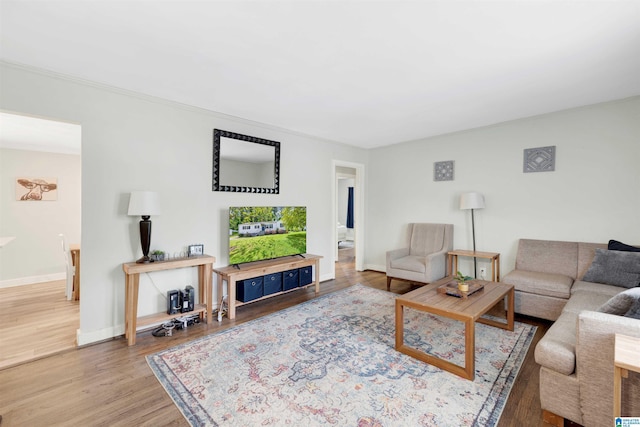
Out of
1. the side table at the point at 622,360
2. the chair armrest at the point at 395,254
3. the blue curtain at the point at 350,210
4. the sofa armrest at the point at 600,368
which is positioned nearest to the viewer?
the side table at the point at 622,360

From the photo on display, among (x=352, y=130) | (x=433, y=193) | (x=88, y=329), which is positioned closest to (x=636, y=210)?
(x=433, y=193)

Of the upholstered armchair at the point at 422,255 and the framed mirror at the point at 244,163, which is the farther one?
the upholstered armchair at the point at 422,255

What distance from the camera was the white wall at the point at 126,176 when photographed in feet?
8.14

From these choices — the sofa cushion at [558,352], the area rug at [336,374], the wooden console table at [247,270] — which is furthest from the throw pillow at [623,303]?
the wooden console table at [247,270]

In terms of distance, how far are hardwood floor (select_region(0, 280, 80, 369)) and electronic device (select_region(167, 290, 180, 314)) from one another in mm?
817

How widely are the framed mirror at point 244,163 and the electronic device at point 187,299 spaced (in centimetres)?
122

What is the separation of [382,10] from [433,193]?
359cm

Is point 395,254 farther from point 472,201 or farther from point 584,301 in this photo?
point 584,301

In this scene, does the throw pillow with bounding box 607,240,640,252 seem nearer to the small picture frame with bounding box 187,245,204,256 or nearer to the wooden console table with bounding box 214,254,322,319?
the wooden console table with bounding box 214,254,322,319

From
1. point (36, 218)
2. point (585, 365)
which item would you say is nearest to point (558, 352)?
point (585, 365)

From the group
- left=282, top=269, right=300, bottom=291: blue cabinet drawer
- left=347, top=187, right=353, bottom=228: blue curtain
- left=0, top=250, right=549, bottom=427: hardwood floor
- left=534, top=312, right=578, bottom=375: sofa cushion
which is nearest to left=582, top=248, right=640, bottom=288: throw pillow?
left=0, top=250, right=549, bottom=427: hardwood floor

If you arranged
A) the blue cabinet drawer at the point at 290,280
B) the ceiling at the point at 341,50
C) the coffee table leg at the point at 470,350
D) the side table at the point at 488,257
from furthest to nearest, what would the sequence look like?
the side table at the point at 488,257 < the blue cabinet drawer at the point at 290,280 < the coffee table leg at the point at 470,350 < the ceiling at the point at 341,50

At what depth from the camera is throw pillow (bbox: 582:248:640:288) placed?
2.67 m

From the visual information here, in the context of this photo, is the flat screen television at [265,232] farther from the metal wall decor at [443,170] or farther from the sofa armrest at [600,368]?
the sofa armrest at [600,368]
